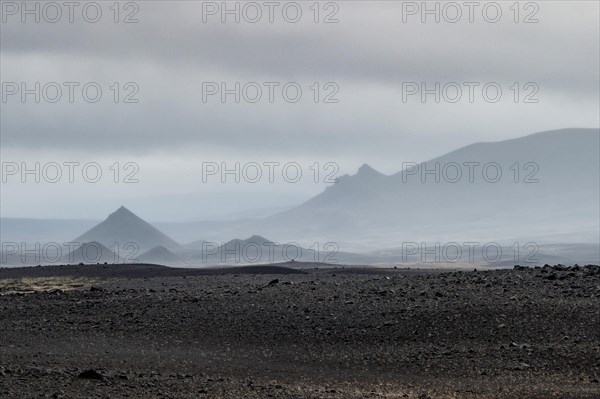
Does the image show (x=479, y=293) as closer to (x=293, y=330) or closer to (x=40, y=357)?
(x=293, y=330)

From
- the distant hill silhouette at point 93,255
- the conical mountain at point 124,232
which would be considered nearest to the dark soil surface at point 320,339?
the distant hill silhouette at point 93,255

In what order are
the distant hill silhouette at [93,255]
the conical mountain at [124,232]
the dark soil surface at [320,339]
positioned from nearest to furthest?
1. the dark soil surface at [320,339]
2. the distant hill silhouette at [93,255]
3. the conical mountain at [124,232]

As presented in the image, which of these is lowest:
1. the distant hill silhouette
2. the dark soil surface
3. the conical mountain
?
the dark soil surface

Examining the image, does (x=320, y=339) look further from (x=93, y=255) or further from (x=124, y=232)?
(x=124, y=232)

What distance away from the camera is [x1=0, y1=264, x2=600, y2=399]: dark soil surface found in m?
21.2

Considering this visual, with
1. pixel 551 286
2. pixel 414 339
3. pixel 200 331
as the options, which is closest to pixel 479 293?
pixel 551 286

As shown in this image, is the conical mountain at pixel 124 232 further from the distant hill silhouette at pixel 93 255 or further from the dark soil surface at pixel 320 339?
the dark soil surface at pixel 320 339

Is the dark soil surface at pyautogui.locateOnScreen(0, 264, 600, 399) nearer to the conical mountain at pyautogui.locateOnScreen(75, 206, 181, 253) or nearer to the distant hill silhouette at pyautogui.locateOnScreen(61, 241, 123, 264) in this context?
the distant hill silhouette at pyautogui.locateOnScreen(61, 241, 123, 264)

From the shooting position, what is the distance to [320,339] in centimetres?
2664

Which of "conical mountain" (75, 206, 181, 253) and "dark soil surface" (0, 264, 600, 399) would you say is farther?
"conical mountain" (75, 206, 181, 253)

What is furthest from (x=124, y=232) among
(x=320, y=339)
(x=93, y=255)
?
(x=320, y=339)

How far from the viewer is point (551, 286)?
3122cm

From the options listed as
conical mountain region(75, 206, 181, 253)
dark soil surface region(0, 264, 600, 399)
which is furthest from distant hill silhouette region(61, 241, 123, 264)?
dark soil surface region(0, 264, 600, 399)

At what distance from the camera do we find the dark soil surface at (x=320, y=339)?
21156 millimetres
